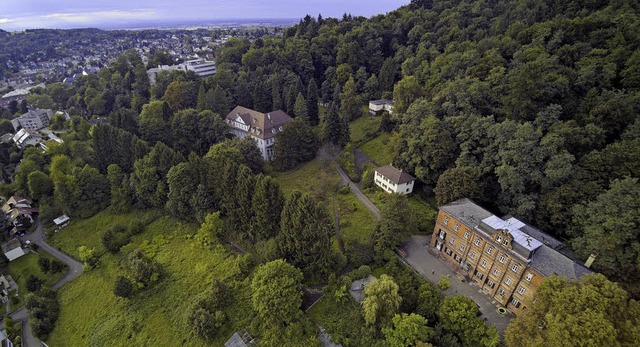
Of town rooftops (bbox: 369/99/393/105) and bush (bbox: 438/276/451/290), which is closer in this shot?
bush (bbox: 438/276/451/290)

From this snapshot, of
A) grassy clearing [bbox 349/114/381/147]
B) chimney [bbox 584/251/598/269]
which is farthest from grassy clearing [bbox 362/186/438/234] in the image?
grassy clearing [bbox 349/114/381/147]

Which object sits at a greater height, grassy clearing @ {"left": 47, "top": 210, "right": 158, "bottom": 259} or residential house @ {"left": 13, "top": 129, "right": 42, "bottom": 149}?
residential house @ {"left": 13, "top": 129, "right": 42, "bottom": 149}

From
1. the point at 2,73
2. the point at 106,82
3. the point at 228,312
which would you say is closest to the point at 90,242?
the point at 228,312

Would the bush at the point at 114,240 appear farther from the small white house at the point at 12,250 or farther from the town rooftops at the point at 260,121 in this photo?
the town rooftops at the point at 260,121

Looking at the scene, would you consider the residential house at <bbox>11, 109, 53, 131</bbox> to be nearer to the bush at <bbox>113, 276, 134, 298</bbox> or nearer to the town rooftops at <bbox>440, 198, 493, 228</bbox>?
the bush at <bbox>113, 276, 134, 298</bbox>

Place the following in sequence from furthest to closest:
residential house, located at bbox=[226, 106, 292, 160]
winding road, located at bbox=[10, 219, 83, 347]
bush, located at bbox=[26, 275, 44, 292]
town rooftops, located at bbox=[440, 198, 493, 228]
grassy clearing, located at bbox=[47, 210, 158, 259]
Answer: residential house, located at bbox=[226, 106, 292, 160], grassy clearing, located at bbox=[47, 210, 158, 259], bush, located at bbox=[26, 275, 44, 292], winding road, located at bbox=[10, 219, 83, 347], town rooftops, located at bbox=[440, 198, 493, 228]

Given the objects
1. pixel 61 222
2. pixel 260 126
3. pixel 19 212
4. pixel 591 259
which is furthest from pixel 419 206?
pixel 19 212

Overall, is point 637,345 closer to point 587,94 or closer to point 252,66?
point 587,94

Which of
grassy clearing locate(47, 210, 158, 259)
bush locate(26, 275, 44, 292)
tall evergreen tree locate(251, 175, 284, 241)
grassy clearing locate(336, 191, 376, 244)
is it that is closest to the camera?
tall evergreen tree locate(251, 175, 284, 241)
